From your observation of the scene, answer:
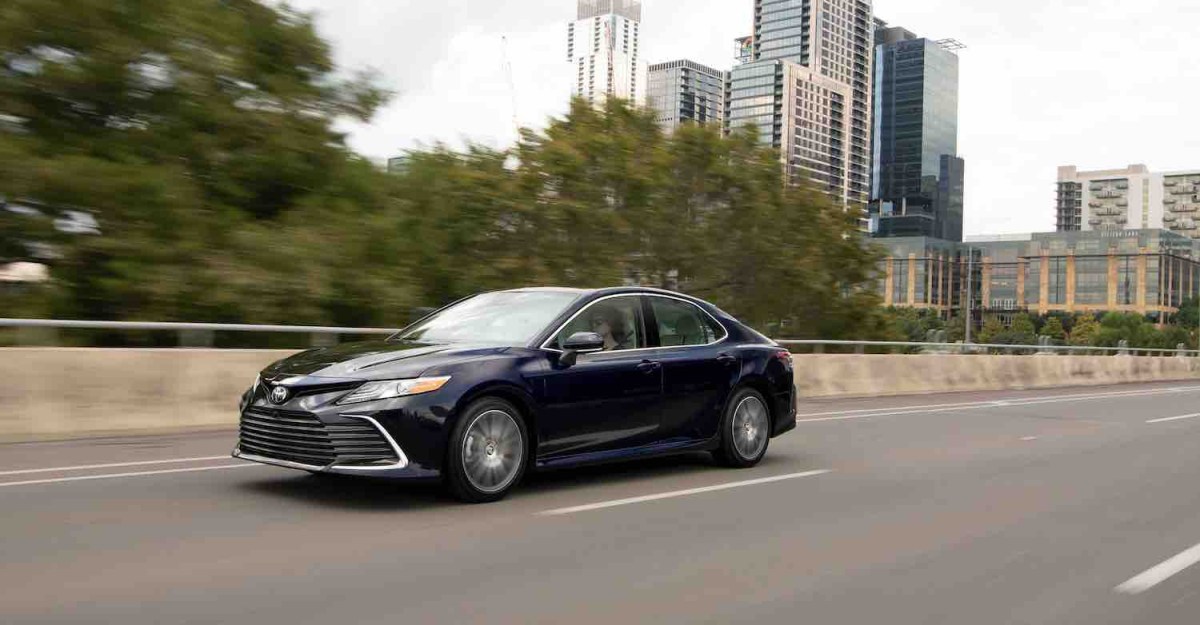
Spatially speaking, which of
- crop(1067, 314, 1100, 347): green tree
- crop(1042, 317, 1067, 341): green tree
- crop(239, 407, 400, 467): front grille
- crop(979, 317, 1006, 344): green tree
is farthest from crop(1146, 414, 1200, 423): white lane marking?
crop(1042, 317, 1067, 341): green tree

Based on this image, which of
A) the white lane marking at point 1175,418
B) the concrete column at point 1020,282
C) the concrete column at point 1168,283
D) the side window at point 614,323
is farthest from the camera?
the concrete column at point 1020,282

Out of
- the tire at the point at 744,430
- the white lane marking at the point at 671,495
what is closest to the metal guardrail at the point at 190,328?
the tire at the point at 744,430

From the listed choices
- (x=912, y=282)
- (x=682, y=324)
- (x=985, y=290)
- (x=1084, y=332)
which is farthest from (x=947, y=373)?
(x=985, y=290)

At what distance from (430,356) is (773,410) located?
3739mm

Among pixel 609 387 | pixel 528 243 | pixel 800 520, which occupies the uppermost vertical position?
pixel 528 243

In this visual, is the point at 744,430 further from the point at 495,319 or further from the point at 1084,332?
the point at 1084,332

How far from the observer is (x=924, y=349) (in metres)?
26.8

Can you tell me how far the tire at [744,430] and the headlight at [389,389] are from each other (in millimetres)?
3187

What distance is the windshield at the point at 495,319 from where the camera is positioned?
8172 mm

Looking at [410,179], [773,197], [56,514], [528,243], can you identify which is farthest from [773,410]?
[773,197]

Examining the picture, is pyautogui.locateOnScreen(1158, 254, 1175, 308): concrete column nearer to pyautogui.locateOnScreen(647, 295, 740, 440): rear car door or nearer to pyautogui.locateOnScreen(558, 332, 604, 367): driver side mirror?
pyautogui.locateOnScreen(647, 295, 740, 440): rear car door

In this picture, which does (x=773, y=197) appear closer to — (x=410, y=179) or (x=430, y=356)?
(x=410, y=179)

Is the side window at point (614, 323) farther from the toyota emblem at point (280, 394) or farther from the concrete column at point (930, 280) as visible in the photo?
the concrete column at point (930, 280)

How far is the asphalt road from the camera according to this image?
514 centimetres
